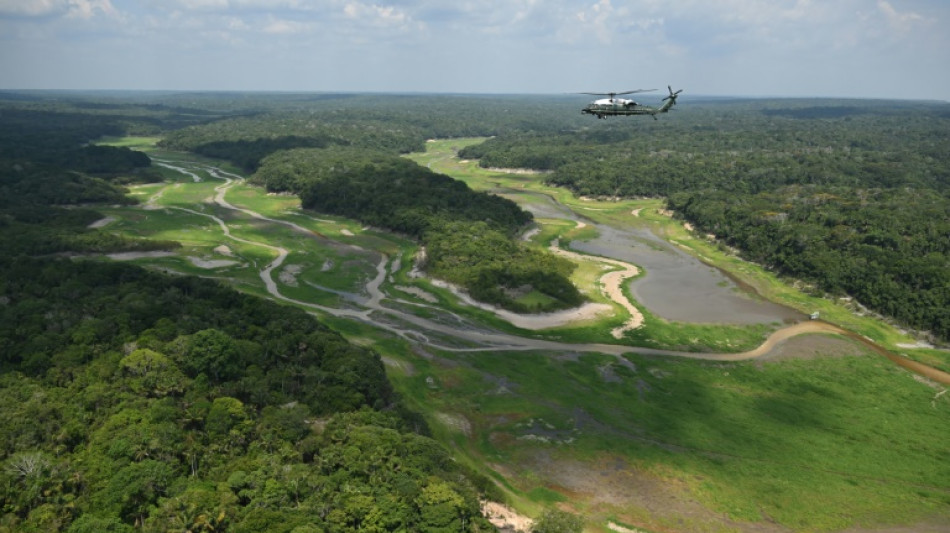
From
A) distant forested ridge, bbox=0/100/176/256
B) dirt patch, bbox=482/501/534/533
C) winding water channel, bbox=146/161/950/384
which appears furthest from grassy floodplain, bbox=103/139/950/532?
distant forested ridge, bbox=0/100/176/256

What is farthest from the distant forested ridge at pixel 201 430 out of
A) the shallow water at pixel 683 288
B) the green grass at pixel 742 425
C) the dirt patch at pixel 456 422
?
the shallow water at pixel 683 288

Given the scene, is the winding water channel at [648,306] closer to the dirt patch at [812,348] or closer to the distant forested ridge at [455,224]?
the dirt patch at [812,348]

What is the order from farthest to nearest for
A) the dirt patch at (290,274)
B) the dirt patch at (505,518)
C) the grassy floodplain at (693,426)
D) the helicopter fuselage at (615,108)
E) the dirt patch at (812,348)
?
the dirt patch at (290,274)
the dirt patch at (812,348)
the helicopter fuselage at (615,108)
the grassy floodplain at (693,426)
the dirt patch at (505,518)

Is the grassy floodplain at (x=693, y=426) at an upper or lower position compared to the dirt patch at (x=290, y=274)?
lower

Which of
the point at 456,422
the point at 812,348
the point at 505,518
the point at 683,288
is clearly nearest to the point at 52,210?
the point at 456,422

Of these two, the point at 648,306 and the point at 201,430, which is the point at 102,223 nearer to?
the point at 201,430
